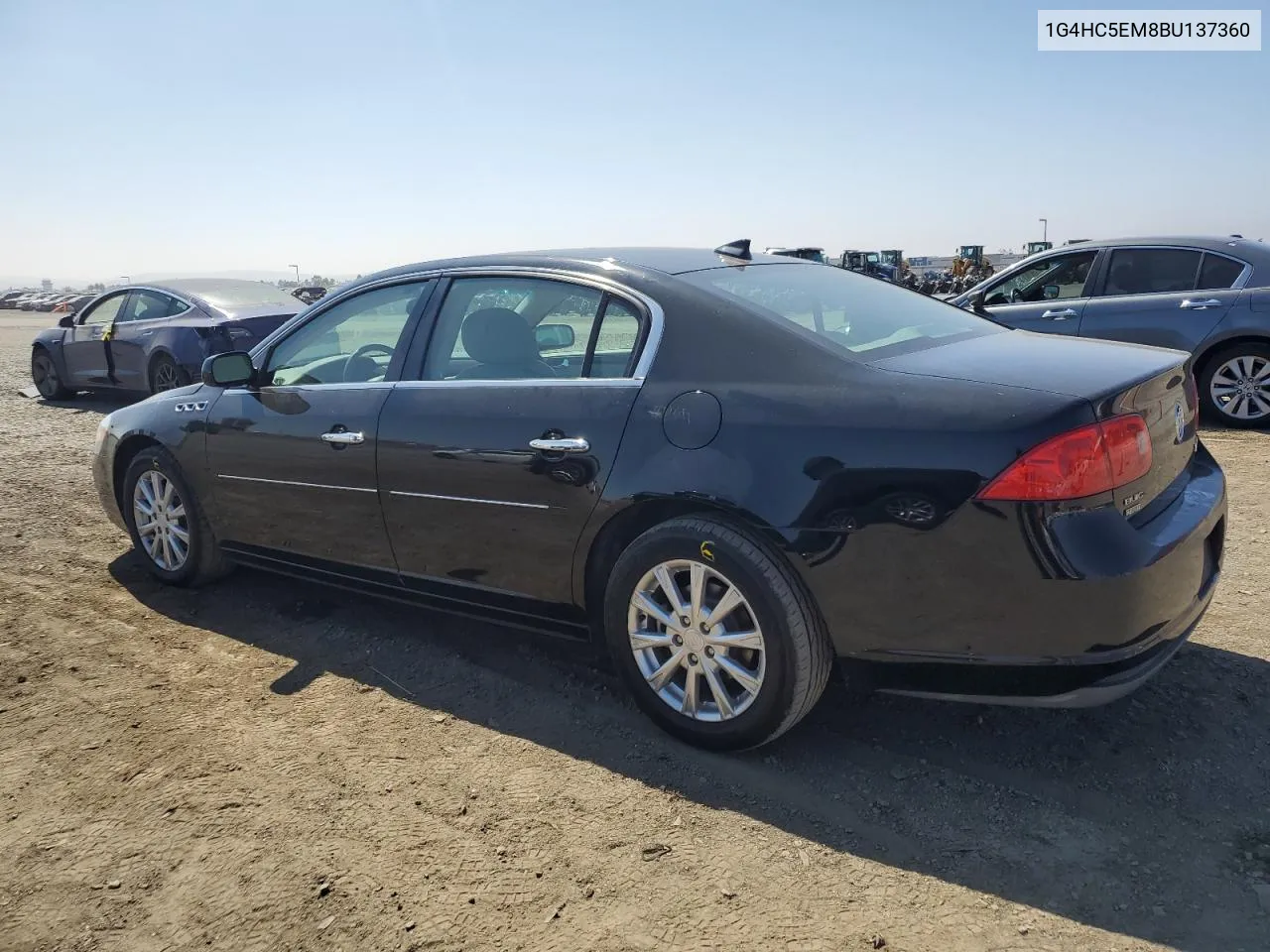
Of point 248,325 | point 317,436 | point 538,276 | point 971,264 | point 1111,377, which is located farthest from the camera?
point 971,264

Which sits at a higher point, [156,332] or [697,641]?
[156,332]

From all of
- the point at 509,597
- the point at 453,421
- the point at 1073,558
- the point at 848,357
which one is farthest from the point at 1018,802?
the point at 453,421

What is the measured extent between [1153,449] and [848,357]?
2.92ft

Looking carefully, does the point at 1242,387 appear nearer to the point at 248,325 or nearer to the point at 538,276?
the point at 538,276

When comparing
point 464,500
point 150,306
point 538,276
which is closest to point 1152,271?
point 538,276

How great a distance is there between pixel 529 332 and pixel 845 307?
1.14 m

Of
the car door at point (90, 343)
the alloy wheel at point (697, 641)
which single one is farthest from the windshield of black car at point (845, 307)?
the car door at point (90, 343)

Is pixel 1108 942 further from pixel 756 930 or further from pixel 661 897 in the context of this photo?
pixel 661 897

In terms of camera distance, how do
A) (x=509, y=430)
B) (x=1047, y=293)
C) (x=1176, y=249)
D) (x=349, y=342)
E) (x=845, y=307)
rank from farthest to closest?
1. (x=1047, y=293)
2. (x=1176, y=249)
3. (x=349, y=342)
4. (x=845, y=307)
5. (x=509, y=430)

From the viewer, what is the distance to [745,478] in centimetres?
285

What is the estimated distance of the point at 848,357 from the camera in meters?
2.92

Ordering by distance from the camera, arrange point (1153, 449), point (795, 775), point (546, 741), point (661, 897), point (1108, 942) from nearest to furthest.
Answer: point (1108, 942) < point (661, 897) < point (1153, 449) < point (795, 775) < point (546, 741)

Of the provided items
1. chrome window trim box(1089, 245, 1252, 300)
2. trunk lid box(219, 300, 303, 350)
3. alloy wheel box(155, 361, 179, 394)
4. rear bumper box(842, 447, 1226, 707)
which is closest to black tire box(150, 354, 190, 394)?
alloy wheel box(155, 361, 179, 394)

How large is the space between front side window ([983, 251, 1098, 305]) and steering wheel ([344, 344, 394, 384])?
6308 mm
